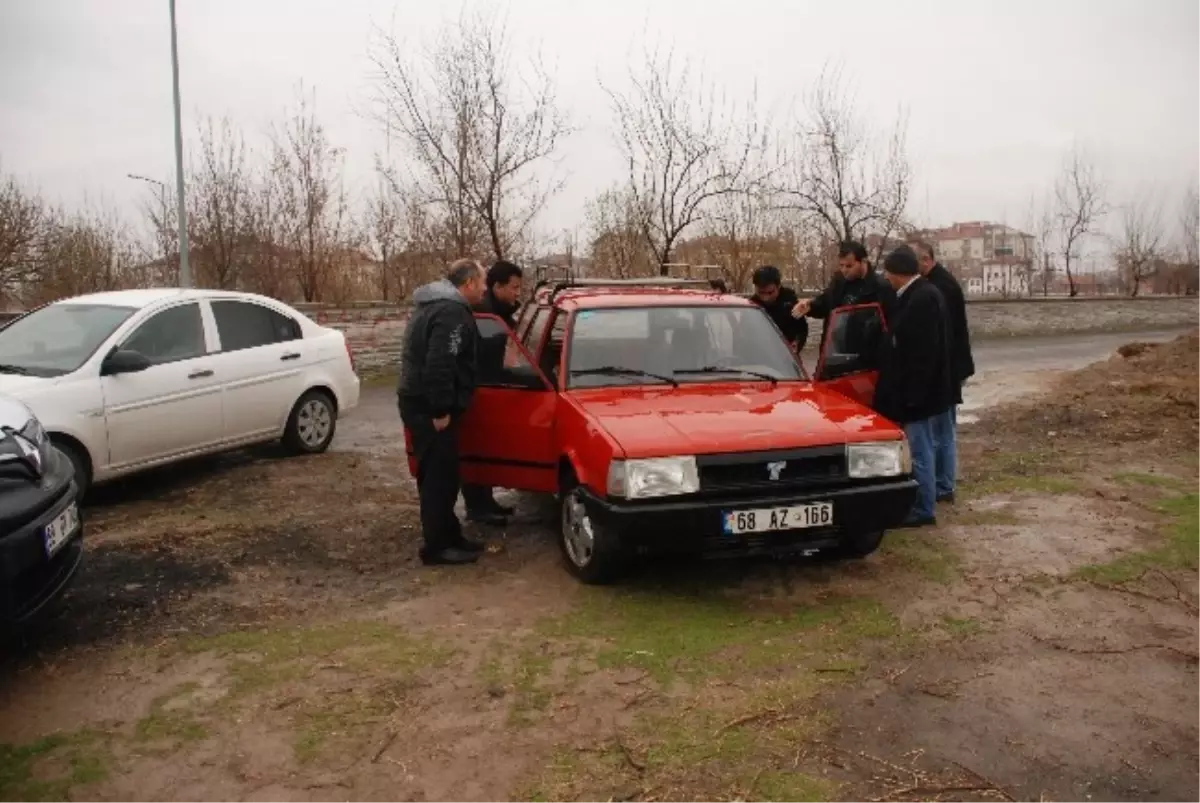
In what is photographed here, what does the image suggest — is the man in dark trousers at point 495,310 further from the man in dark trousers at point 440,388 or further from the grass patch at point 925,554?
the grass patch at point 925,554

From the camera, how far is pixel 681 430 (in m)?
4.63

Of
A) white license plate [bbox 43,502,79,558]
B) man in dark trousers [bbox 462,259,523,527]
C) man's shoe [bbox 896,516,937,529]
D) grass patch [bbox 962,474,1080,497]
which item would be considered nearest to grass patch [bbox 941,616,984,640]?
man's shoe [bbox 896,516,937,529]

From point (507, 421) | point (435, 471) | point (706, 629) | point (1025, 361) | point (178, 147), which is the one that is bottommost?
point (1025, 361)

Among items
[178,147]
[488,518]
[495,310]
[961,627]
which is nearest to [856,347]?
[961,627]

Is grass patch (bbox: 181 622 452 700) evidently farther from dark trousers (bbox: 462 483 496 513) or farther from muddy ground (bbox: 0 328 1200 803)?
dark trousers (bbox: 462 483 496 513)

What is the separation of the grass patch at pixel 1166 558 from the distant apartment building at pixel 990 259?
16986 millimetres

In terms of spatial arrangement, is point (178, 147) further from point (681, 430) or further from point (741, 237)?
point (681, 430)

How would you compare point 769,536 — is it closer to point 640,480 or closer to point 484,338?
point 640,480

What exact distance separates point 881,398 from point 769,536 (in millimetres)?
1857

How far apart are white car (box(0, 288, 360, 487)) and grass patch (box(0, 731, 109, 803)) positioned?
340 centimetres

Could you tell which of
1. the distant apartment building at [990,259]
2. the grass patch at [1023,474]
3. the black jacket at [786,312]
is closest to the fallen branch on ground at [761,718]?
the grass patch at [1023,474]

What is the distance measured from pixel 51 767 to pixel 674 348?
376 cm

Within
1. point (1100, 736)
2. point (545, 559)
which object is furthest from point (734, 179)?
point (1100, 736)

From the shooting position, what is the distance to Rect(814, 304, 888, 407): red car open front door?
19.7ft
